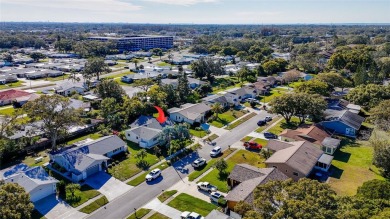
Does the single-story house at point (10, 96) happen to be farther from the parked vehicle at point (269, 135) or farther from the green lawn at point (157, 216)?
the parked vehicle at point (269, 135)

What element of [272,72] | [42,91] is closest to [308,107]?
[272,72]

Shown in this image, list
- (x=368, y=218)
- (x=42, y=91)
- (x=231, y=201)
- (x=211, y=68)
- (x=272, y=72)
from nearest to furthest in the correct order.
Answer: (x=368, y=218)
(x=231, y=201)
(x=42, y=91)
(x=211, y=68)
(x=272, y=72)

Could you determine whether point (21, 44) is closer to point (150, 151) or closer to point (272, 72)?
point (272, 72)

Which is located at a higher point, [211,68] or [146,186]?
[211,68]

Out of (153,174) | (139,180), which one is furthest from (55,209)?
(153,174)

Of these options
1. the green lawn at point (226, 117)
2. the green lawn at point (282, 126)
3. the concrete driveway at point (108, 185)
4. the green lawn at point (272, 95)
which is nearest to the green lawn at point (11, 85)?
the green lawn at point (226, 117)

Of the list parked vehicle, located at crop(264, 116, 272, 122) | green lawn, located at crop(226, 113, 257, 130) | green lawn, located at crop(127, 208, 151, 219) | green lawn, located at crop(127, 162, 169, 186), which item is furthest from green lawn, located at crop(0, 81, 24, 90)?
green lawn, located at crop(127, 208, 151, 219)
